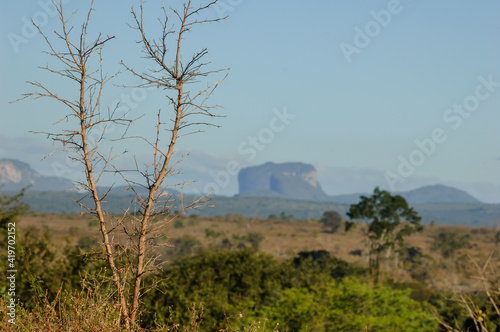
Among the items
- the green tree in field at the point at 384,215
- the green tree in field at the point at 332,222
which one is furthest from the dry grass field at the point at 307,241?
the green tree in field at the point at 384,215

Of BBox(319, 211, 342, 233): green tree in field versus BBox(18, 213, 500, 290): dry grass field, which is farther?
BBox(319, 211, 342, 233): green tree in field

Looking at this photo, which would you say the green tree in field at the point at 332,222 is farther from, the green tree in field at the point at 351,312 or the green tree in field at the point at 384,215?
the green tree in field at the point at 351,312

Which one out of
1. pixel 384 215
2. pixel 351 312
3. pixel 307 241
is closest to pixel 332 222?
pixel 307 241

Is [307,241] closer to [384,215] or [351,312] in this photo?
[384,215]

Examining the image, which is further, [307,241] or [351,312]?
[307,241]

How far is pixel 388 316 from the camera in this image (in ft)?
45.5

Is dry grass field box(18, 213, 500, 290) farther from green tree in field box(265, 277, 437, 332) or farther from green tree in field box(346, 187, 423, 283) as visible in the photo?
green tree in field box(265, 277, 437, 332)

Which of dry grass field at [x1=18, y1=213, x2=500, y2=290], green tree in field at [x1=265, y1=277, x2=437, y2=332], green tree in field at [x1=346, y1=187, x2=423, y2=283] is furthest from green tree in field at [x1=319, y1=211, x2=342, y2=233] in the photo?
green tree in field at [x1=265, y1=277, x2=437, y2=332]

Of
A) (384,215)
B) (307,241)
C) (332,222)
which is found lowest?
(307,241)

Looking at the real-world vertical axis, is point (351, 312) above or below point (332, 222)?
below

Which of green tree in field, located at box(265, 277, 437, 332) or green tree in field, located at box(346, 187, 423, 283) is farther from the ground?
green tree in field, located at box(346, 187, 423, 283)

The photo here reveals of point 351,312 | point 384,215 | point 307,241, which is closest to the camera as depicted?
point 351,312

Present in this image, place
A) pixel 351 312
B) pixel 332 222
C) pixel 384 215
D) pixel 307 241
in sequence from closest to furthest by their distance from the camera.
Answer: pixel 351 312 → pixel 384 215 → pixel 307 241 → pixel 332 222

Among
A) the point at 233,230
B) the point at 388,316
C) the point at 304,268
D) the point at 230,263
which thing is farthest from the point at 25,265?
the point at 233,230
